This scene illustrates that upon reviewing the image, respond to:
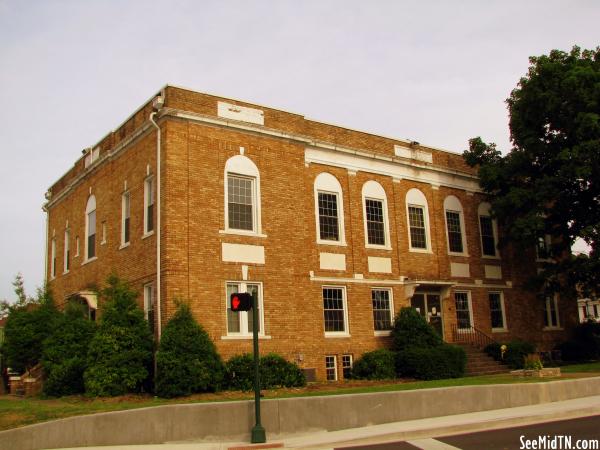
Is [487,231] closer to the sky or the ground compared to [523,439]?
closer to the sky

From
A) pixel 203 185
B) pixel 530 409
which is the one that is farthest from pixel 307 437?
pixel 203 185

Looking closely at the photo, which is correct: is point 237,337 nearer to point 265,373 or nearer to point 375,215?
point 265,373

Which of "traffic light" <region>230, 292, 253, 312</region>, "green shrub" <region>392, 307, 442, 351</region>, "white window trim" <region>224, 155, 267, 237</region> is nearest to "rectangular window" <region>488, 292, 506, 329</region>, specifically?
"green shrub" <region>392, 307, 442, 351</region>

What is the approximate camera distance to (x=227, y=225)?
21156mm

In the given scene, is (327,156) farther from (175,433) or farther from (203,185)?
(175,433)

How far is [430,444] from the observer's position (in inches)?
453

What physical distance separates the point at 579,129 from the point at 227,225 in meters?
13.5

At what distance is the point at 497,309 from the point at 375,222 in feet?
26.5

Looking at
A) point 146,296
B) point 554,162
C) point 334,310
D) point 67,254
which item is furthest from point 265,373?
point 554,162

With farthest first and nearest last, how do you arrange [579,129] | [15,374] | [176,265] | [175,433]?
[15,374] → [579,129] → [176,265] → [175,433]

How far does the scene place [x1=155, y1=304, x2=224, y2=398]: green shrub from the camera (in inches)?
706

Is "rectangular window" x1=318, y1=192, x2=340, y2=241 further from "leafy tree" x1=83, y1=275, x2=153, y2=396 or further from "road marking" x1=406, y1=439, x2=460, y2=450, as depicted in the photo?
"road marking" x1=406, y1=439, x2=460, y2=450

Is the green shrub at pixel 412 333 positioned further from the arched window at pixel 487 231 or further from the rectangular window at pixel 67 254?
the rectangular window at pixel 67 254

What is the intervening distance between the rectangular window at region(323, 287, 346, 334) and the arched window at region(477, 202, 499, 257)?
9106 millimetres
